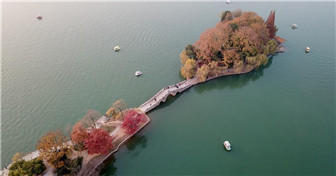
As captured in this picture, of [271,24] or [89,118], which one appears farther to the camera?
[271,24]

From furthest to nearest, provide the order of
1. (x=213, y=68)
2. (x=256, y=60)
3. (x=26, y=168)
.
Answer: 1. (x=256, y=60)
2. (x=213, y=68)
3. (x=26, y=168)

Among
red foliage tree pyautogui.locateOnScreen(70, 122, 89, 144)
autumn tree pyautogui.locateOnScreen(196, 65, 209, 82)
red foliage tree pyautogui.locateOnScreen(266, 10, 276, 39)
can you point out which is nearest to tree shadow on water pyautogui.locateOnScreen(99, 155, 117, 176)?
red foliage tree pyautogui.locateOnScreen(70, 122, 89, 144)

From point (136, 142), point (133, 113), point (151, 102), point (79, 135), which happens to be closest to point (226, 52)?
point (151, 102)

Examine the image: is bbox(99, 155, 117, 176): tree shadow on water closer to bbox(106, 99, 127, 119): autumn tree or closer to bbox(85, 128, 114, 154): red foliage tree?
bbox(85, 128, 114, 154): red foliage tree

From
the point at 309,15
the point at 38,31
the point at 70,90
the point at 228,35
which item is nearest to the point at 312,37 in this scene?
the point at 309,15

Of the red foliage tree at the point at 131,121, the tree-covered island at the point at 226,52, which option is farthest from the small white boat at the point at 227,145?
the tree-covered island at the point at 226,52

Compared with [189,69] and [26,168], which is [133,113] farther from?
[189,69]

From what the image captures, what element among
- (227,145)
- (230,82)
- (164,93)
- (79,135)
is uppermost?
(230,82)
